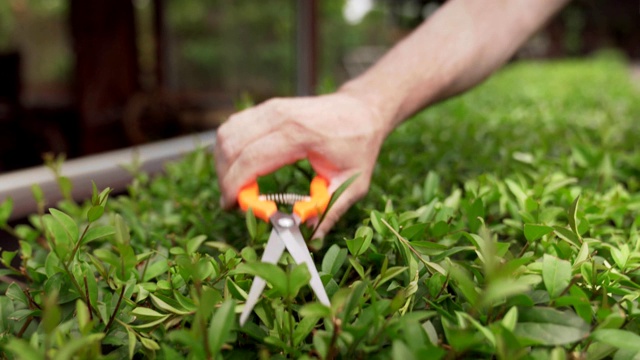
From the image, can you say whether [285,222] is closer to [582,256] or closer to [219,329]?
[219,329]

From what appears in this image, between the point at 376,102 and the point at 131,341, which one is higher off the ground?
the point at 376,102

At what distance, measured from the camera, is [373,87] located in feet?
3.70

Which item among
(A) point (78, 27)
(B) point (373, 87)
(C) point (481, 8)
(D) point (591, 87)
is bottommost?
(D) point (591, 87)

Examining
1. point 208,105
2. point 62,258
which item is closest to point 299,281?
point 62,258

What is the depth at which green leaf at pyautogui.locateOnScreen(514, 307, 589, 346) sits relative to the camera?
0.62 meters

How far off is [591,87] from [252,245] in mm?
4053

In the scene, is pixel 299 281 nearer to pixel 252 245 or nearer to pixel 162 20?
pixel 252 245

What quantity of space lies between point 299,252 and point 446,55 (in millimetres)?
652

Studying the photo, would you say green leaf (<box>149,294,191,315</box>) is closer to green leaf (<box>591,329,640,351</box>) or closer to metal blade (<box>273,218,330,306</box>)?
metal blade (<box>273,218,330,306</box>)

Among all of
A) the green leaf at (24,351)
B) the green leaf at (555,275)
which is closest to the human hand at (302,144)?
the green leaf at (555,275)

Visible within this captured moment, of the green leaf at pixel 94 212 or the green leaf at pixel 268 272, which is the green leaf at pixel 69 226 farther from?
the green leaf at pixel 268 272

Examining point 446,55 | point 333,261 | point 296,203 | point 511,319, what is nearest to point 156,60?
point 446,55

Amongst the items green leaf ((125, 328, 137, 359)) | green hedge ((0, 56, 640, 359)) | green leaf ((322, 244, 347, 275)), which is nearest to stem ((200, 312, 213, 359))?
green hedge ((0, 56, 640, 359))

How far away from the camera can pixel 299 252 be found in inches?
30.0
